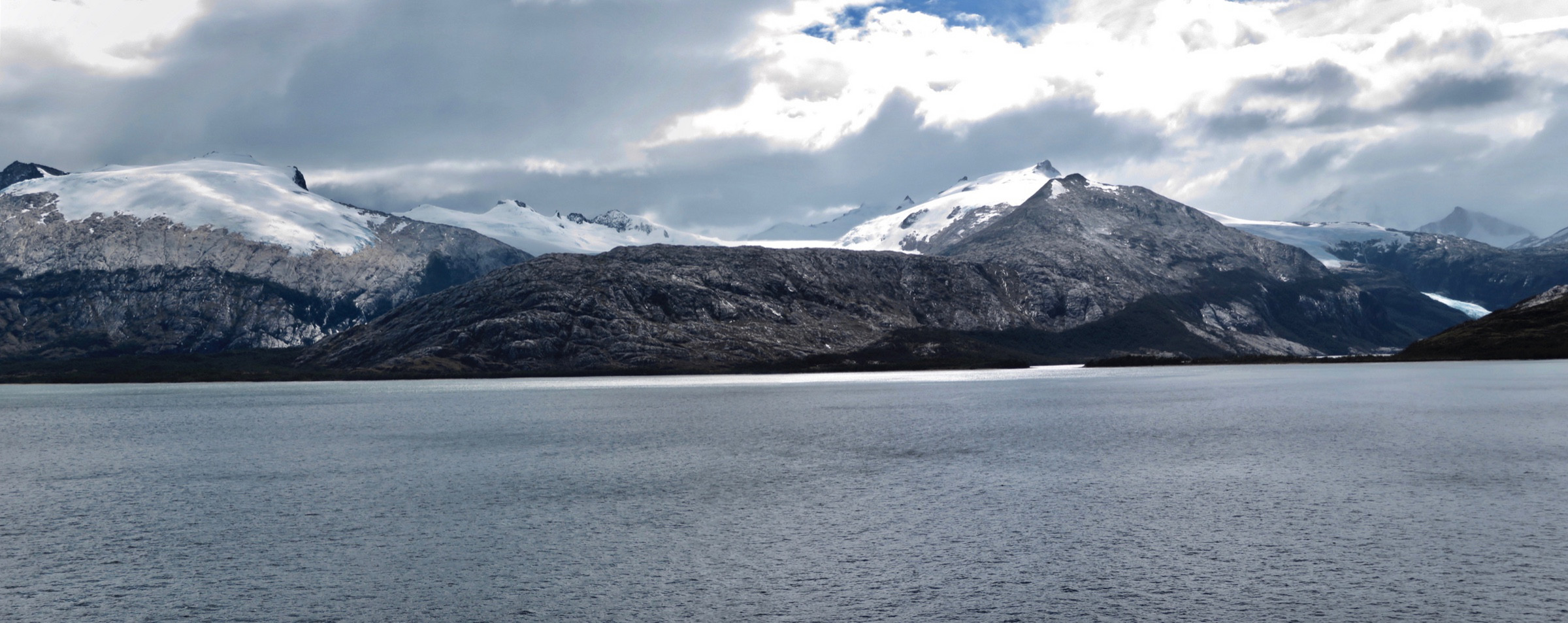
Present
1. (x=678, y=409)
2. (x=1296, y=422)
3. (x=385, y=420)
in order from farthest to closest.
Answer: (x=678, y=409)
(x=385, y=420)
(x=1296, y=422)

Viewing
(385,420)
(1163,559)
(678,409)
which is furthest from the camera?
(678,409)

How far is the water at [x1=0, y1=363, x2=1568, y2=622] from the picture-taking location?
43.3m

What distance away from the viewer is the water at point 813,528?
4334cm

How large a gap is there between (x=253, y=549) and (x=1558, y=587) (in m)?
63.1

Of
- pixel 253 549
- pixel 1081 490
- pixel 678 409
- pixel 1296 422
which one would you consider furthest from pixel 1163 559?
pixel 678 409

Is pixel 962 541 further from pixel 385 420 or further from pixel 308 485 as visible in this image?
pixel 385 420

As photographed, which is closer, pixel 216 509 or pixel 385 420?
pixel 216 509

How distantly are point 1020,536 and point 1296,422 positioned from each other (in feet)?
294

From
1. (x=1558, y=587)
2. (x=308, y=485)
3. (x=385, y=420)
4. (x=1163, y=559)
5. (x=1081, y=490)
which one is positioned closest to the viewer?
(x=1558, y=587)

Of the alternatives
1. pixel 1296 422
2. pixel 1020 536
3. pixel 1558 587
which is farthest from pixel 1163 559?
pixel 1296 422

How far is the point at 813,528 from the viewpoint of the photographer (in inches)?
2381

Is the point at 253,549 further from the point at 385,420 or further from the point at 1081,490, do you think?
the point at 385,420

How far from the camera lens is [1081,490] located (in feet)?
241

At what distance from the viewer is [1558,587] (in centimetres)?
4297
